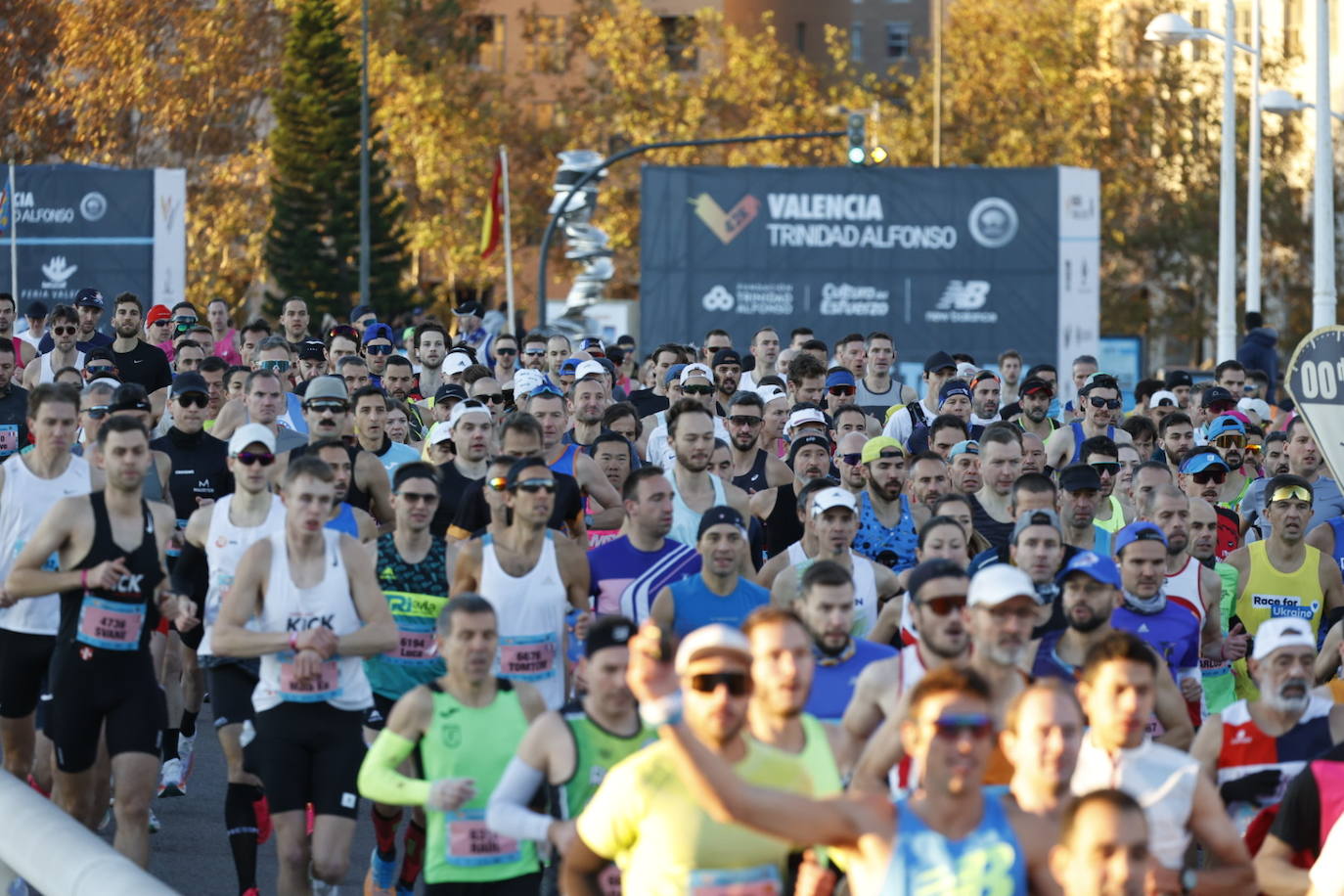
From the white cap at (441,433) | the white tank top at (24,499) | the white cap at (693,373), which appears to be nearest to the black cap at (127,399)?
the white cap at (441,433)

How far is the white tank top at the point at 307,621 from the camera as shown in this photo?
8.44 metres

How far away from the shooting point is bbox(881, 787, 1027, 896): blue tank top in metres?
5.34

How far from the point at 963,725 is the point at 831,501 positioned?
4.37m

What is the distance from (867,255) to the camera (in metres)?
33.1

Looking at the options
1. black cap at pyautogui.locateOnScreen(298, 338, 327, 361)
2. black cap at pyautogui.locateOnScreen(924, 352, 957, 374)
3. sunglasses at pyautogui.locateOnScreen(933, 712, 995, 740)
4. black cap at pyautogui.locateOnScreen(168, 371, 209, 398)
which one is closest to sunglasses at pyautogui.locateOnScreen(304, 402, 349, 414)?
black cap at pyautogui.locateOnScreen(168, 371, 209, 398)

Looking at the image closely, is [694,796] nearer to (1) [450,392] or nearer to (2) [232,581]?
(2) [232,581]

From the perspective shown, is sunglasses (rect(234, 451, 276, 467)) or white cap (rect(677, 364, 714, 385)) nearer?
sunglasses (rect(234, 451, 276, 467))

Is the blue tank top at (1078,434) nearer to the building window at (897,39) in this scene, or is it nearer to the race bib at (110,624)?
the race bib at (110,624)

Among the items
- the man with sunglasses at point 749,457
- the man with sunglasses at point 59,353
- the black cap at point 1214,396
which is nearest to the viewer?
the man with sunglasses at point 749,457

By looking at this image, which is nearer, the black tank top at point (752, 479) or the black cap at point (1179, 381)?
the black tank top at point (752, 479)

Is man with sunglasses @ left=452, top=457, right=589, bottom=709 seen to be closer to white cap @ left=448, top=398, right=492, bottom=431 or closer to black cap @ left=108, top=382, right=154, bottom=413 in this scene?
white cap @ left=448, top=398, right=492, bottom=431

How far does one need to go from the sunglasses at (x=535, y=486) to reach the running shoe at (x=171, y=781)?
3065 millimetres

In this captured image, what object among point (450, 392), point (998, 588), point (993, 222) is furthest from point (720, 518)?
point (993, 222)

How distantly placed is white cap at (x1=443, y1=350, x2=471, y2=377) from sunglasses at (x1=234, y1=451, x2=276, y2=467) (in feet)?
19.2
